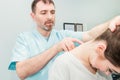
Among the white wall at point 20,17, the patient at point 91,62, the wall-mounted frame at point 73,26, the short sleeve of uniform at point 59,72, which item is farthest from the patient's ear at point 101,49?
the wall-mounted frame at point 73,26

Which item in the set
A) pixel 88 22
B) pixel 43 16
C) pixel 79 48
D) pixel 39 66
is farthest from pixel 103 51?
pixel 88 22

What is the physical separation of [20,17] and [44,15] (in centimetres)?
29

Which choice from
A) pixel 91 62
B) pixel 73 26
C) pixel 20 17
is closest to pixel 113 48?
pixel 91 62

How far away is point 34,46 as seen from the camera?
62.7 inches

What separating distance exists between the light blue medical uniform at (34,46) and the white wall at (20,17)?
0.22 meters

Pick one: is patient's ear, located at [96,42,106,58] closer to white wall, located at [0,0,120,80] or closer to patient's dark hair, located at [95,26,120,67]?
patient's dark hair, located at [95,26,120,67]

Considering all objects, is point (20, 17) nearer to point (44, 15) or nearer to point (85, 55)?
point (44, 15)

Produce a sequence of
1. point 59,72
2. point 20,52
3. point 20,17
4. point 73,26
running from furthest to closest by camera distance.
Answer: point 73,26
point 20,17
point 20,52
point 59,72

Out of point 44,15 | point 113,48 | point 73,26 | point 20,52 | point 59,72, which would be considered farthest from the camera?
point 73,26

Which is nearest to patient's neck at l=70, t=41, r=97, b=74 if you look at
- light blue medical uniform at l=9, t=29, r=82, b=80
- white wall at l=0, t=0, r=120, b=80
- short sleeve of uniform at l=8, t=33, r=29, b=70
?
light blue medical uniform at l=9, t=29, r=82, b=80

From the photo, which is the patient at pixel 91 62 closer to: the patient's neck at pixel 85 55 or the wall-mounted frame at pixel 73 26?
the patient's neck at pixel 85 55

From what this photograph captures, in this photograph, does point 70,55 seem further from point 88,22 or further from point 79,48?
point 88,22

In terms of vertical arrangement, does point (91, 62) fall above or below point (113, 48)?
below

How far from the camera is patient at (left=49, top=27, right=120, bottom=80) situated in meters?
0.99
